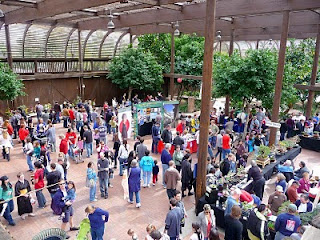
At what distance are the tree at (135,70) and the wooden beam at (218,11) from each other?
2.61 m

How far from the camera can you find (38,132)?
12.1 m

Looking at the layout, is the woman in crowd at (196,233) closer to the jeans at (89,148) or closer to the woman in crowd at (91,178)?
the woman in crowd at (91,178)

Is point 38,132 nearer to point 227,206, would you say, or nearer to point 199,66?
point 227,206

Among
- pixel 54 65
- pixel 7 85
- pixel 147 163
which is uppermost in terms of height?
pixel 54 65

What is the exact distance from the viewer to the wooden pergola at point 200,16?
24.6 feet

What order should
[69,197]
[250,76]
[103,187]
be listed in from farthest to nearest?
[250,76] → [103,187] → [69,197]

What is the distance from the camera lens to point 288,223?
5812 millimetres

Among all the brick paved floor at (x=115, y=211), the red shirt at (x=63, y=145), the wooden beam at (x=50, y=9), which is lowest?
the brick paved floor at (x=115, y=211)

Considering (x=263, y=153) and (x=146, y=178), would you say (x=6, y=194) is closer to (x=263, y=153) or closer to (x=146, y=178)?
(x=146, y=178)

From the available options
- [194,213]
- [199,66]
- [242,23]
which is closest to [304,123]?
[242,23]

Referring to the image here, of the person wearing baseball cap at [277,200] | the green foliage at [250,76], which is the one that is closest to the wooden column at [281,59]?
the green foliage at [250,76]

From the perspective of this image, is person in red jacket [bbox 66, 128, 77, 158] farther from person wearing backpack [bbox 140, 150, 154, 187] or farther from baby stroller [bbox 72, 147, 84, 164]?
person wearing backpack [bbox 140, 150, 154, 187]

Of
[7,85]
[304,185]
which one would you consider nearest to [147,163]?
[304,185]

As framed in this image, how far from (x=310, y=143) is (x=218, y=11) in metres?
7.54
